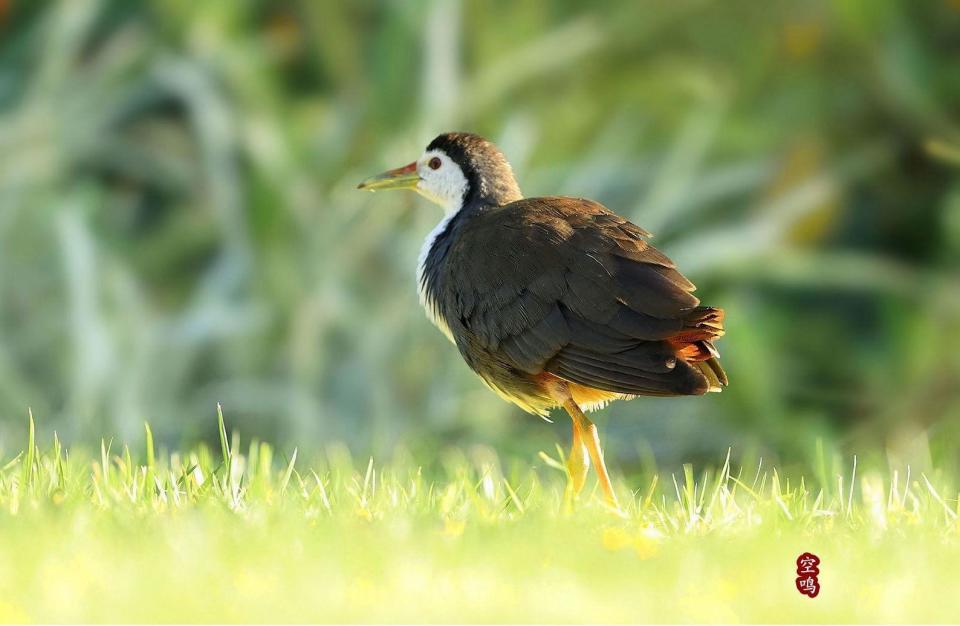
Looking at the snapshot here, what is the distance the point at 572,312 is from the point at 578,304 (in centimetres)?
3

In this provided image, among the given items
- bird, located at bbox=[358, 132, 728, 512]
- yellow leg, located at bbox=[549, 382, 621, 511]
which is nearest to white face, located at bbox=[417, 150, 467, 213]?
bird, located at bbox=[358, 132, 728, 512]

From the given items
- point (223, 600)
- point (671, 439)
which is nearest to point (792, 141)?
point (671, 439)

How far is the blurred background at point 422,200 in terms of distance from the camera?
22.8 ft

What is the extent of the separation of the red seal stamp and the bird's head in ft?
5.51

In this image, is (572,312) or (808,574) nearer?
(808,574)

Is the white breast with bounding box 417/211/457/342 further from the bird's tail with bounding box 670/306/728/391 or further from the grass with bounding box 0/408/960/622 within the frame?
the bird's tail with bounding box 670/306/728/391

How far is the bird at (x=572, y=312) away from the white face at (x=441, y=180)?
0.24 metres

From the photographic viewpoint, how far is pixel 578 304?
3734mm

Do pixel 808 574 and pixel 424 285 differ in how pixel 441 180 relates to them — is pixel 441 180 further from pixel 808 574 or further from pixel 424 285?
pixel 808 574

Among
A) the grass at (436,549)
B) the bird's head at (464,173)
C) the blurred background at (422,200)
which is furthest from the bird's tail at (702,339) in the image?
the blurred background at (422,200)

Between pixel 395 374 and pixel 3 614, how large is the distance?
4.50 meters

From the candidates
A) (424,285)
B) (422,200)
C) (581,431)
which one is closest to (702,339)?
(581,431)

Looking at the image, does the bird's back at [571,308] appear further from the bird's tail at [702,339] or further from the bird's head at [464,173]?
the bird's head at [464,173]

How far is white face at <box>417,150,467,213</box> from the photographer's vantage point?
4480mm
